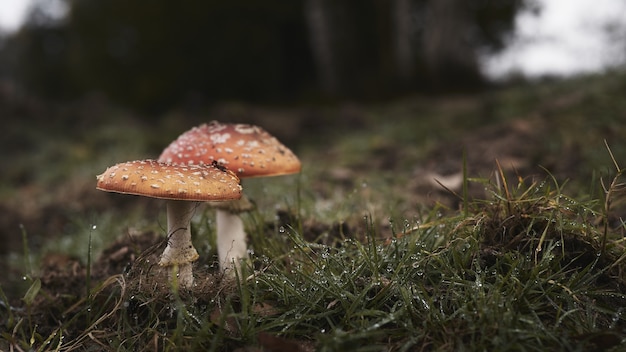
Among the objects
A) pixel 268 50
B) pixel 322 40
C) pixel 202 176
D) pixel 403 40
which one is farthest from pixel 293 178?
pixel 268 50

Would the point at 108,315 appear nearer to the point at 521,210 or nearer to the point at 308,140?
the point at 521,210

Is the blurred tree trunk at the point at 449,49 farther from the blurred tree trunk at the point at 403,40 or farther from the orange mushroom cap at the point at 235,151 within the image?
the orange mushroom cap at the point at 235,151

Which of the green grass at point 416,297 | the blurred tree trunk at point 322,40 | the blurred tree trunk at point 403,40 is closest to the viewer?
the green grass at point 416,297

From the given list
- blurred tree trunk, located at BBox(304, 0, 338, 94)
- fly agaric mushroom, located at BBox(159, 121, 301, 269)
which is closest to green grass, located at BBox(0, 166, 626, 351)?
fly agaric mushroom, located at BBox(159, 121, 301, 269)

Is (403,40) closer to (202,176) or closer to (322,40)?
(322,40)

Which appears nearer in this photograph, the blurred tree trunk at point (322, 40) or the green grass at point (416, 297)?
the green grass at point (416, 297)

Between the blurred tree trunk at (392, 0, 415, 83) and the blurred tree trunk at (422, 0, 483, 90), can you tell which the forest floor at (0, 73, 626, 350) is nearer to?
the blurred tree trunk at (422, 0, 483, 90)

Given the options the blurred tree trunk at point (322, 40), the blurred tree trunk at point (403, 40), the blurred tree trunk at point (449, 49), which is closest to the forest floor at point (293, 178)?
the blurred tree trunk at point (449, 49)

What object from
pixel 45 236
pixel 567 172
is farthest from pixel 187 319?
pixel 45 236
